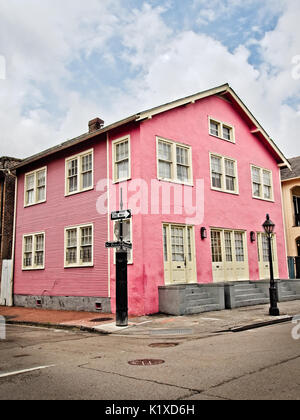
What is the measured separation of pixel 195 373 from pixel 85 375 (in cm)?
171

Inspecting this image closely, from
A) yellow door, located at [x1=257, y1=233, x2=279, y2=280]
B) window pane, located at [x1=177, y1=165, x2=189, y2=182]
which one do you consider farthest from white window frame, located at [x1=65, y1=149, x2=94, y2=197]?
yellow door, located at [x1=257, y1=233, x2=279, y2=280]

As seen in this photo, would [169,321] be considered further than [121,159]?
No

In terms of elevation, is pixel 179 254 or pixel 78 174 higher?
pixel 78 174

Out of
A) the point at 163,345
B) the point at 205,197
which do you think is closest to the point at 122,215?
the point at 163,345

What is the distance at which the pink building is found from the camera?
1534cm

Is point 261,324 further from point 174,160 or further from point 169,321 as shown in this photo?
point 174,160

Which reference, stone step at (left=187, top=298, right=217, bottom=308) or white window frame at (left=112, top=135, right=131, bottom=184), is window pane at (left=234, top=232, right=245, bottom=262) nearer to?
stone step at (left=187, top=298, right=217, bottom=308)

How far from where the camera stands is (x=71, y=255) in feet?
58.6

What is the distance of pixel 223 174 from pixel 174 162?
3460 millimetres

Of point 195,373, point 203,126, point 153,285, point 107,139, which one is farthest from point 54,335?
point 203,126

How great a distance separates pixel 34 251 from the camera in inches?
786

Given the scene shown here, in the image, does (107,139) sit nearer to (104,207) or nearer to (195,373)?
(104,207)

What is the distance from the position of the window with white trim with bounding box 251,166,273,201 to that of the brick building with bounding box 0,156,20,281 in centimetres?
1288

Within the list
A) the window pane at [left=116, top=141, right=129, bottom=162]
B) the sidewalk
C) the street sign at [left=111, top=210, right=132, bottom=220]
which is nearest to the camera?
the sidewalk
